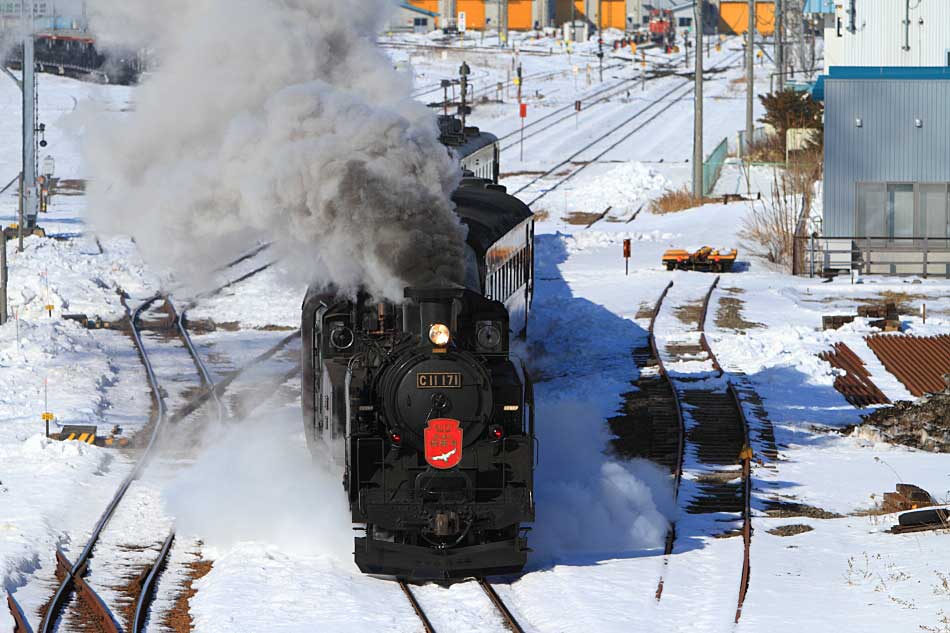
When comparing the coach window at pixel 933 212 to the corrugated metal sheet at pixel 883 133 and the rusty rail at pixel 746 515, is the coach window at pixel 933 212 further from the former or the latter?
the rusty rail at pixel 746 515

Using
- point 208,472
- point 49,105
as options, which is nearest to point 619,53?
point 49,105

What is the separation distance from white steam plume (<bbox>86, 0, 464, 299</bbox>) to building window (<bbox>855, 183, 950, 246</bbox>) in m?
21.0

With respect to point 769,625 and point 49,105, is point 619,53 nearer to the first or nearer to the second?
point 49,105

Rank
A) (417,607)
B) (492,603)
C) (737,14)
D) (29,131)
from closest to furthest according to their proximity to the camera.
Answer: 1. (417,607)
2. (492,603)
3. (29,131)
4. (737,14)

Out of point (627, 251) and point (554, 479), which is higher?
point (627, 251)

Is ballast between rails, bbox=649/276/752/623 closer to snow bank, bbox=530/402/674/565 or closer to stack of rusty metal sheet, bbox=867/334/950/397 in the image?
snow bank, bbox=530/402/674/565

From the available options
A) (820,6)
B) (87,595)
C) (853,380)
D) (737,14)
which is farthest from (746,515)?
(737,14)

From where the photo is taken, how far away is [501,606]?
1209 cm

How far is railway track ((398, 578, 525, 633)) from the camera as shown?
11.6 meters

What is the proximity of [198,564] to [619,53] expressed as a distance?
307 ft

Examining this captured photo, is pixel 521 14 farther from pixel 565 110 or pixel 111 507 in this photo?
pixel 111 507

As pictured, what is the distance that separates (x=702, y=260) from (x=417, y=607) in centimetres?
2468

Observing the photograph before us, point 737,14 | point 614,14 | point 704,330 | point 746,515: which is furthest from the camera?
point 614,14

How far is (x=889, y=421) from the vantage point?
2014 cm
